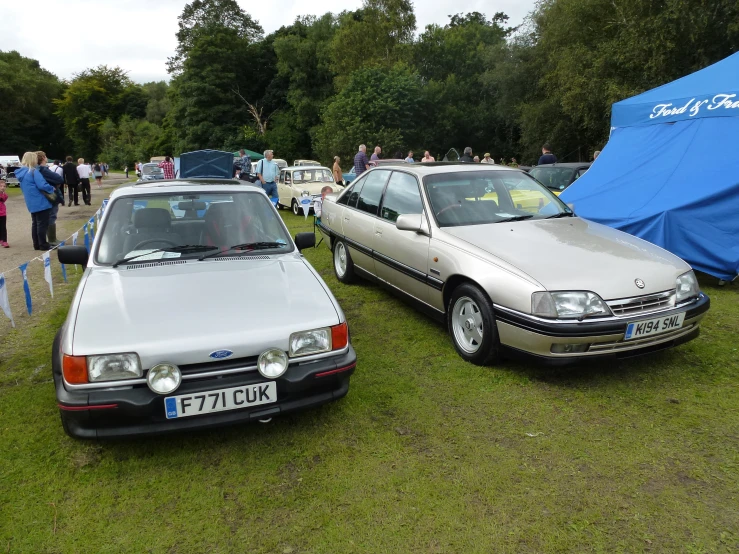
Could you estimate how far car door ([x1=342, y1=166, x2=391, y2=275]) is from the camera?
19.3 feet

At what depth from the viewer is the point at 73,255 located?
394 cm

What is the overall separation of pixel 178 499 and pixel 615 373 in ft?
10.7

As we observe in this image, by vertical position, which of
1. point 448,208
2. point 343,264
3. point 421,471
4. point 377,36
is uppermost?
point 377,36

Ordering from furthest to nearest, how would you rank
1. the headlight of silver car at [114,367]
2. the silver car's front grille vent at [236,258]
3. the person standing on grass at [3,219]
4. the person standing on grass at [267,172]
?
the person standing on grass at [267,172]
the person standing on grass at [3,219]
the silver car's front grille vent at [236,258]
the headlight of silver car at [114,367]

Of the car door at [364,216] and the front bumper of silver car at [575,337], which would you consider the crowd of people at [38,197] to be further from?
the front bumper of silver car at [575,337]

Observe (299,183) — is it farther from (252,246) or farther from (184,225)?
(252,246)

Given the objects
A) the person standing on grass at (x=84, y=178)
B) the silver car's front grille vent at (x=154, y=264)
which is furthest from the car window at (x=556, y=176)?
the person standing on grass at (x=84, y=178)

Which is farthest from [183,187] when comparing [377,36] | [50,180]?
[377,36]

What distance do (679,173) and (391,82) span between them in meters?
32.9

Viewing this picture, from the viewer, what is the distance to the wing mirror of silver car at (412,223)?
4.83m

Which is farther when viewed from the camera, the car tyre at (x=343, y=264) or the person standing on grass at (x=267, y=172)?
the person standing on grass at (x=267, y=172)

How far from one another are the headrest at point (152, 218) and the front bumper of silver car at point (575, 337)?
264 centimetres

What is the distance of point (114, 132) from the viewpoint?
69688 mm

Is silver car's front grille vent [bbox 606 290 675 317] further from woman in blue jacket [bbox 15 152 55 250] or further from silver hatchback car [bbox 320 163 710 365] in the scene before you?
woman in blue jacket [bbox 15 152 55 250]
